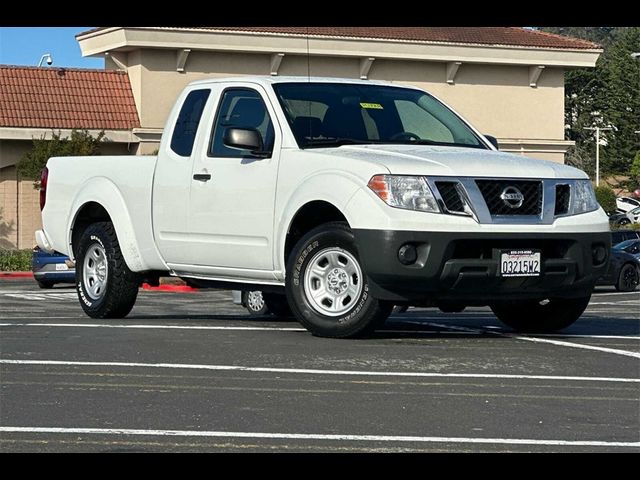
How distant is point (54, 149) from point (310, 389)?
1424 inches

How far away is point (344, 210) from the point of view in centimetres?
1066

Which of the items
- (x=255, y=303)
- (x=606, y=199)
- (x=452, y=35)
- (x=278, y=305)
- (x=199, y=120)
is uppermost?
(x=452, y=35)

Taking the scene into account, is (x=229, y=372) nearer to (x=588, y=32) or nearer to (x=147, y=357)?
(x=147, y=357)

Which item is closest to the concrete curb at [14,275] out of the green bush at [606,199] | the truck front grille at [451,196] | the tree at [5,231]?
the tree at [5,231]

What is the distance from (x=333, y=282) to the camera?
1084cm

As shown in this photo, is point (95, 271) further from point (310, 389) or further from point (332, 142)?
point (310, 389)

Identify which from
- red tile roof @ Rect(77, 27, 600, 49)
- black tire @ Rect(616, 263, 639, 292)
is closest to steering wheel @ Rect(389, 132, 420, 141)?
black tire @ Rect(616, 263, 639, 292)

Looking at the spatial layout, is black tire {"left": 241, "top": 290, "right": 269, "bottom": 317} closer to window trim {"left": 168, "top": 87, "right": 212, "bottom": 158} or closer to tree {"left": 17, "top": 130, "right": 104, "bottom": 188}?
window trim {"left": 168, "top": 87, "right": 212, "bottom": 158}

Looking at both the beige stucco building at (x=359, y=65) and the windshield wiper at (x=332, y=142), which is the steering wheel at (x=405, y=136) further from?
the beige stucco building at (x=359, y=65)

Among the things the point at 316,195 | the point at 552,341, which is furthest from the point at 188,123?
the point at 552,341

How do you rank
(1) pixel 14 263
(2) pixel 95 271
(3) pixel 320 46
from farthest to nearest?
(3) pixel 320 46 → (1) pixel 14 263 → (2) pixel 95 271

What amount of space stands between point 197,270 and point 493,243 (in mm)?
2816

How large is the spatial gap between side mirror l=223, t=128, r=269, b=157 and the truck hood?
56 centimetres
